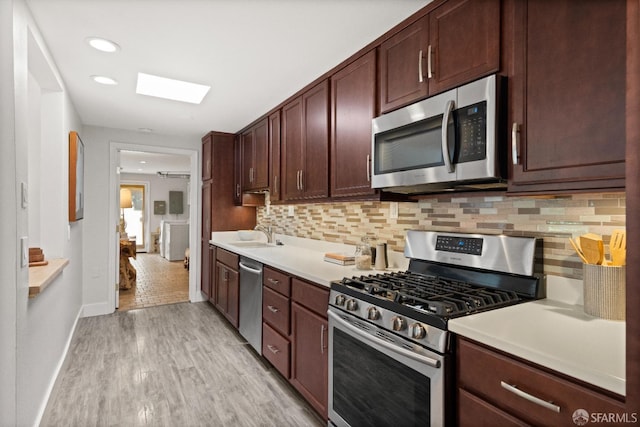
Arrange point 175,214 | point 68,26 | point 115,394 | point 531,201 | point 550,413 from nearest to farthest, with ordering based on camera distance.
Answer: point 550,413, point 531,201, point 68,26, point 115,394, point 175,214

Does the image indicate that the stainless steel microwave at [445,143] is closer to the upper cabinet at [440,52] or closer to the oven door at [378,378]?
the upper cabinet at [440,52]

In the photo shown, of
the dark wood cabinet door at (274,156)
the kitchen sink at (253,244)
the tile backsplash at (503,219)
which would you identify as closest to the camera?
the tile backsplash at (503,219)

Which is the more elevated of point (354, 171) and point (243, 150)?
point (243, 150)

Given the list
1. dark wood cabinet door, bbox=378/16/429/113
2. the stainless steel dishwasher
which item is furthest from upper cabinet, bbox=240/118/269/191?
dark wood cabinet door, bbox=378/16/429/113

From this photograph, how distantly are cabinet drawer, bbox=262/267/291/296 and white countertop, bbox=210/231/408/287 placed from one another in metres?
0.05

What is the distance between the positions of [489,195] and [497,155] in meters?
0.40

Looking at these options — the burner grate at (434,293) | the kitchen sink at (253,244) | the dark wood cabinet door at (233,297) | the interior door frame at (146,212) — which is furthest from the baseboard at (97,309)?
the interior door frame at (146,212)

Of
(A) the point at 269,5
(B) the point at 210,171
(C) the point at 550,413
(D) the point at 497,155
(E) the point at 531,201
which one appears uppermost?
(A) the point at 269,5

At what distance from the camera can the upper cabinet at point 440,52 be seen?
1.46 metres

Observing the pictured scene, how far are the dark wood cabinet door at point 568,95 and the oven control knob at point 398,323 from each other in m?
0.67

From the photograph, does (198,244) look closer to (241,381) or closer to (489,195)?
(241,381)

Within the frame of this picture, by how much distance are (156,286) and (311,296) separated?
14.9 feet

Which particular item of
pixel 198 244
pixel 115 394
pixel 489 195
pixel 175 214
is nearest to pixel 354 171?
pixel 489 195

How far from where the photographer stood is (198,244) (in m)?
4.78
